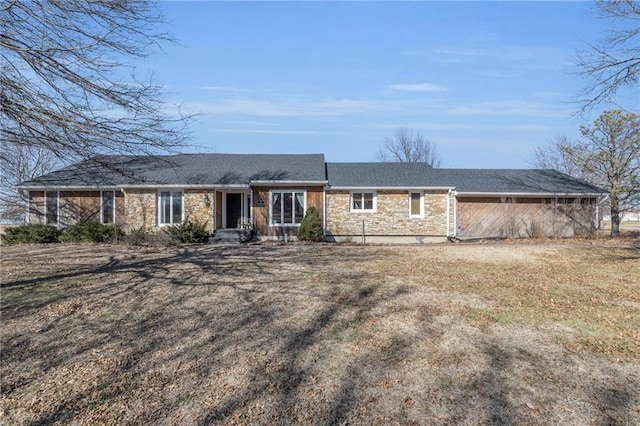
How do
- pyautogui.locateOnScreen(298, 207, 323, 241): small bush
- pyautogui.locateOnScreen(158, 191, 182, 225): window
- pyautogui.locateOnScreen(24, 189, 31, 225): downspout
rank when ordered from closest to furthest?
pyautogui.locateOnScreen(298, 207, 323, 241): small bush, pyautogui.locateOnScreen(158, 191, 182, 225): window, pyautogui.locateOnScreen(24, 189, 31, 225): downspout

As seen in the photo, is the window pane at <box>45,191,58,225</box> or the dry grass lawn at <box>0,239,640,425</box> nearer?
the dry grass lawn at <box>0,239,640,425</box>

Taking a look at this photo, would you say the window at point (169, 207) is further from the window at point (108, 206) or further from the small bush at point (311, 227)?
the small bush at point (311, 227)

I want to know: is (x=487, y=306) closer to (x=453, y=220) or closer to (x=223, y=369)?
(x=223, y=369)

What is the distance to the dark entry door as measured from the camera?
20.3 meters

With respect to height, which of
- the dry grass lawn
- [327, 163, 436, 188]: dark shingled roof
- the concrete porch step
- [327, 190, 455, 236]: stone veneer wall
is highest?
[327, 163, 436, 188]: dark shingled roof

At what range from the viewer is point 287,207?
19344 mm

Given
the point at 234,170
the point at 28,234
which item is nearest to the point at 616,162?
the point at 234,170

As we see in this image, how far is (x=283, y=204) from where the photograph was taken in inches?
762

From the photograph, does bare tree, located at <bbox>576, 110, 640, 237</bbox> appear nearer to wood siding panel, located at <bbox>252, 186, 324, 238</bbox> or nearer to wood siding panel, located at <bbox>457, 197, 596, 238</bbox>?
wood siding panel, located at <bbox>457, 197, 596, 238</bbox>

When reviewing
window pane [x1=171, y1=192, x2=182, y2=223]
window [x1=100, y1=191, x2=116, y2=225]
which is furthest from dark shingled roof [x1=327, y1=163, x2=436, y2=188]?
window [x1=100, y1=191, x2=116, y2=225]

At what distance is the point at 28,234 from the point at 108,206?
3.58 metres

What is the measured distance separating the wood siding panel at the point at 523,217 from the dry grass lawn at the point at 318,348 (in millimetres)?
11965

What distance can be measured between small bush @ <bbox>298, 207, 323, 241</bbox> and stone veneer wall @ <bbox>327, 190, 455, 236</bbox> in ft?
5.55

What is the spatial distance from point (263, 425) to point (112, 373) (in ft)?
6.35
